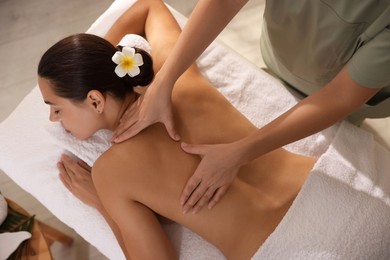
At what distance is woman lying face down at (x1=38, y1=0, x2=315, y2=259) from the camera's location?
1.11 meters

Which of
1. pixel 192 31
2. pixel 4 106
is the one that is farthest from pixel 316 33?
pixel 4 106

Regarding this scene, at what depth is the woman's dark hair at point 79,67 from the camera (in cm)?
108

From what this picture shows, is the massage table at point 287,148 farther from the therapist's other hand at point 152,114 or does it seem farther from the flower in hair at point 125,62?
the flower in hair at point 125,62

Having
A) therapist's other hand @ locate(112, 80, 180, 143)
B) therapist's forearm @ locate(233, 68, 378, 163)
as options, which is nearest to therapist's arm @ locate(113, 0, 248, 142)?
therapist's other hand @ locate(112, 80, 180, 143)

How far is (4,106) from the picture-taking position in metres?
2.30

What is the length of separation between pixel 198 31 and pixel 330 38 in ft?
1.23

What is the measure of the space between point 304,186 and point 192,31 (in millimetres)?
570

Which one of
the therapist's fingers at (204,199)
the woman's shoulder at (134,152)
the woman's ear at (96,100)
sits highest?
the woman's ear at (96,100)

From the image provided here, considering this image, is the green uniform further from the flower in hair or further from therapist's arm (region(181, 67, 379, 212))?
the flower in hair

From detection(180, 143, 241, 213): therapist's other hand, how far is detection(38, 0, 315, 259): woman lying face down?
0.03m

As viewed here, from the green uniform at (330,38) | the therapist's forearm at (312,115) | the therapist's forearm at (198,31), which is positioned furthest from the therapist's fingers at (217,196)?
the green uniform at (330,38)

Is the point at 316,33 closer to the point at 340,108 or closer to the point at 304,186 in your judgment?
the point at 340,108

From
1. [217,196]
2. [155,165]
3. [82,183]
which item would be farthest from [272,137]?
[82,183]

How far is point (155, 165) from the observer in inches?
45.6
